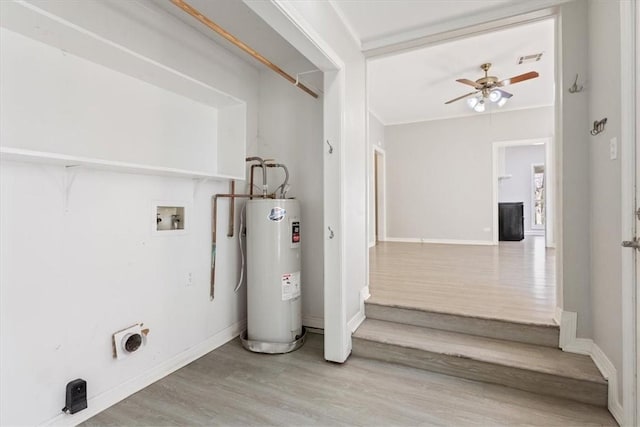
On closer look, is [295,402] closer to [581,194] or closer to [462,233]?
[581,194]

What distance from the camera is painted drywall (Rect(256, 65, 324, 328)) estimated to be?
2982mm

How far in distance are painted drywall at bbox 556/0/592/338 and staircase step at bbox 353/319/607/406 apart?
0.33m

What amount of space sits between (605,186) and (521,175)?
9587mm

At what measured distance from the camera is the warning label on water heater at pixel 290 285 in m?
2.61

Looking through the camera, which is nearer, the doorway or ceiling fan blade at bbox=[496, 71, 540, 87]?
ceiling fan blade at bbox=[496, 71, 540, 87]

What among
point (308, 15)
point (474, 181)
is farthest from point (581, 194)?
point (474, 181)

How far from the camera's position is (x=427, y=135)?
277 inches

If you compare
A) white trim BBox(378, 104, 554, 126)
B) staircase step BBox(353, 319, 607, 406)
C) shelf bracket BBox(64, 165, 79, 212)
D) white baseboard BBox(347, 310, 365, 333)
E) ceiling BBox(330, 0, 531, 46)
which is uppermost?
white trim BBox(378, 104, 554, 126)

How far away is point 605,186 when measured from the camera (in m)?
1.80

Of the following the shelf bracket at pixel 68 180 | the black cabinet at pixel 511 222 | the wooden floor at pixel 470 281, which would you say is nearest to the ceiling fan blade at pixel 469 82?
the wooden floor at pixel 470 281

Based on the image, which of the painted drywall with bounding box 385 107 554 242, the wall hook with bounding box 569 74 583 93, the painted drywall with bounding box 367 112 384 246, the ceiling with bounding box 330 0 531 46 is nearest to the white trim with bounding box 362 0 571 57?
the ceiling with bounding box 330 0 531 46

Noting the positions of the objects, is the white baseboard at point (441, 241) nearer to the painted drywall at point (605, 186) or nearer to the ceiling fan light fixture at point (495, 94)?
the ceiling fan light fixture at point (495, 94)

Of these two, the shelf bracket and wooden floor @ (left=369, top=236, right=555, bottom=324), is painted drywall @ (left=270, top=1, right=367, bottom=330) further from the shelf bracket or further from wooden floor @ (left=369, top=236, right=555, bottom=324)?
the shelf bracket

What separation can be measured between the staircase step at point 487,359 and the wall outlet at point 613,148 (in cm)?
128
